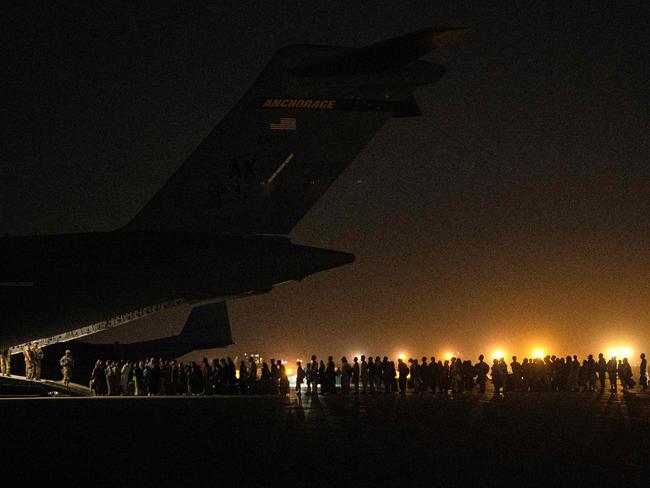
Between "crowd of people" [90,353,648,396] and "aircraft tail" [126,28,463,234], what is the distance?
46.9 feet

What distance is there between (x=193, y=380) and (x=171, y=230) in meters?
16.0

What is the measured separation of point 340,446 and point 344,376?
64.7ft

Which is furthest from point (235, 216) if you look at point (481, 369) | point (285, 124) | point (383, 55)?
point (481, 369)

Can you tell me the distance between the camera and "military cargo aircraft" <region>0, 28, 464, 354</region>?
13273mm

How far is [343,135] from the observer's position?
13.8 m

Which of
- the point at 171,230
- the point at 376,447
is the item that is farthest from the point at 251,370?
the point at 376,447

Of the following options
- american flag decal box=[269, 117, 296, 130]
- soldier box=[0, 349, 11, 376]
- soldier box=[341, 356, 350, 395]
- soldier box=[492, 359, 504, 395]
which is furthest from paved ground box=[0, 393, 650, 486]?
soldier box=[492, 359, 504, 395]

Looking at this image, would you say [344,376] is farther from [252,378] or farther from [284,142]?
[284,142]

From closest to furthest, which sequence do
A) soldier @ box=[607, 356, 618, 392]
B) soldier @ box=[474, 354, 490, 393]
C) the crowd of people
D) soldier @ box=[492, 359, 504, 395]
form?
the crowd of people
soldier @ box=[492, 359, 504, 395]
soldier @ box=[474, 354, 490, 393]
soldier @ box=[607, 356, 618, 392]

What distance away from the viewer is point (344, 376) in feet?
94.1

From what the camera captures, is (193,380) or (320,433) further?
(193,380)

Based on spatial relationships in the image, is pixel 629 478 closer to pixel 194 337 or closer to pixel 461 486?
pixel 461 486

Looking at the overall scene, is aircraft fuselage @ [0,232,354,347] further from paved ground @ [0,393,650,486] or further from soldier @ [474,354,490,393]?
soldier @ [474,354,490,393]

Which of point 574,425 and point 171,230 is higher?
point 171,230
